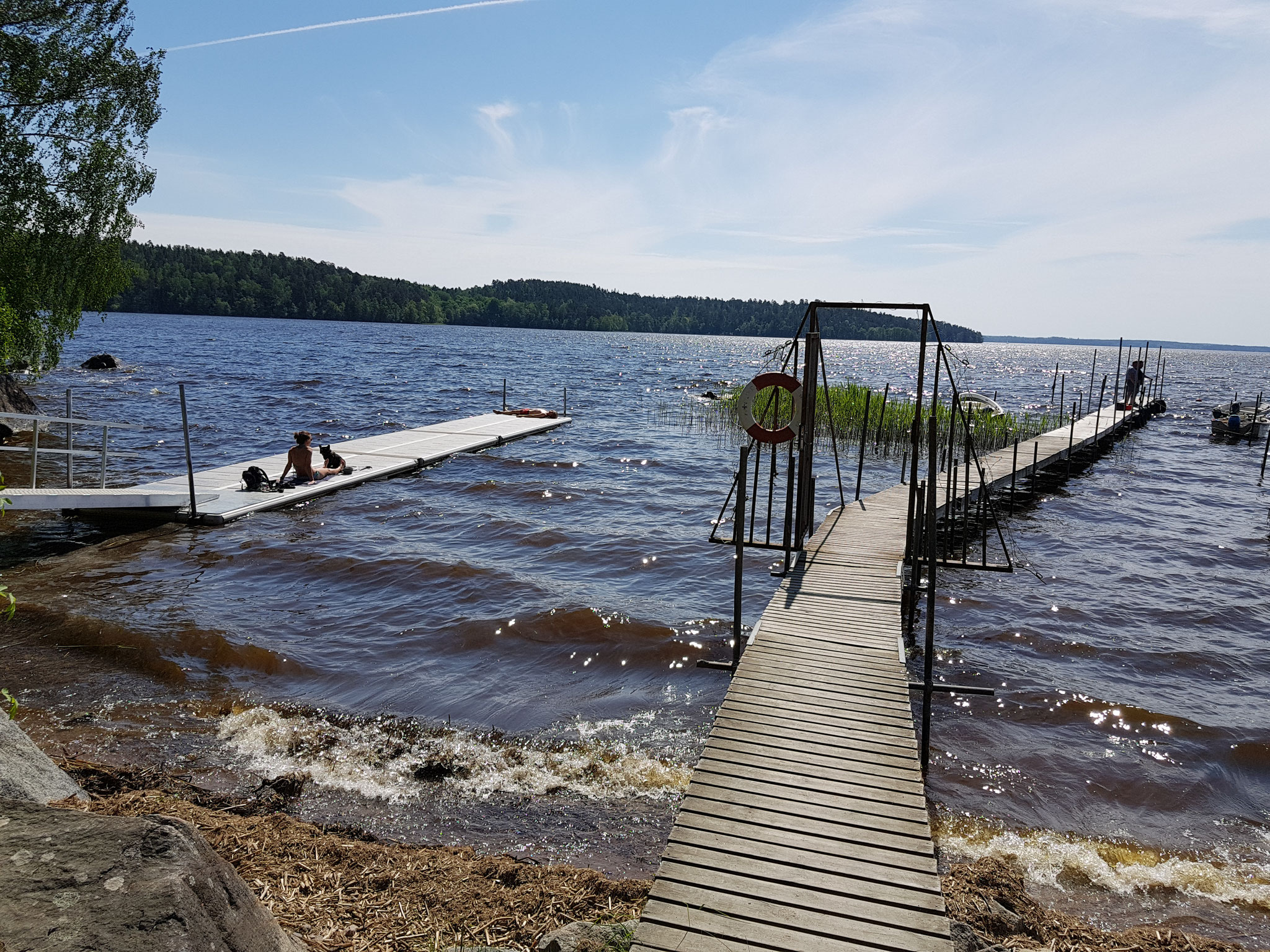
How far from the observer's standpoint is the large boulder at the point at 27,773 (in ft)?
15.6

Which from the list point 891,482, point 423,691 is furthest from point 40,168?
point 891,482

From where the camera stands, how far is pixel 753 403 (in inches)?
429

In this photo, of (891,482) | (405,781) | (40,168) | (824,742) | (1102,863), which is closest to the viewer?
(824,742)

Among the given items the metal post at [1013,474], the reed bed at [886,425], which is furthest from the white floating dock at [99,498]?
the metal post at [1013,474]

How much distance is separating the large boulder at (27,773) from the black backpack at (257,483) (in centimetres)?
1275

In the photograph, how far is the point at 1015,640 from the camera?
12016 millimetres

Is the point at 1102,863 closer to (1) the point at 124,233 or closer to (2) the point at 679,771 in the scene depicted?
(2) the point at 679,771

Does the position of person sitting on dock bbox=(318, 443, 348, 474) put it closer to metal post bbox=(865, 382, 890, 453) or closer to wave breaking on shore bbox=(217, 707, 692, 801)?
wave breaking on shore bbox=(217, 707, 692, 801)

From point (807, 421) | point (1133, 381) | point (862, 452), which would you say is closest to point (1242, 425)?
point (1133, 381)

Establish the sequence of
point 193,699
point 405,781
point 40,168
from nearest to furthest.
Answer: point 405,781, point 193,699, point 40,168

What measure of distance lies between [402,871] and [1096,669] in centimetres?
972

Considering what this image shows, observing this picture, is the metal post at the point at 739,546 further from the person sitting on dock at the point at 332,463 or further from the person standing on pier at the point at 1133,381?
the person standing on pier at the point at 1133,381

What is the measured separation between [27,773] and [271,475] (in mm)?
15278

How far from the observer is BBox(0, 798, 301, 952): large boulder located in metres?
2.62
